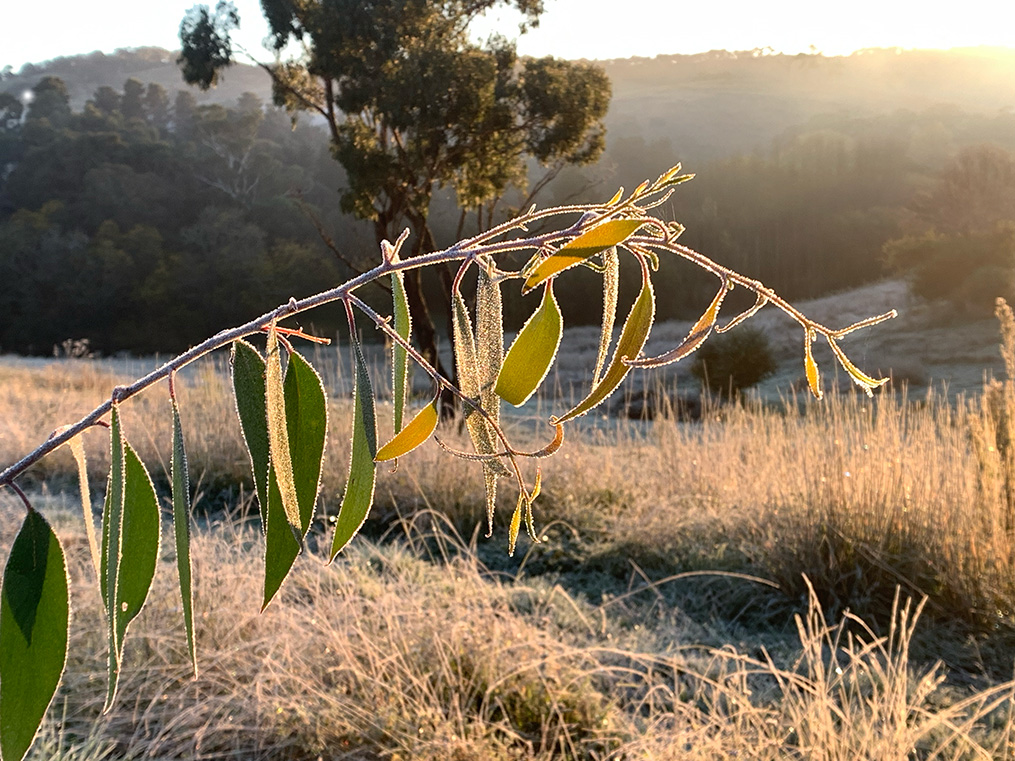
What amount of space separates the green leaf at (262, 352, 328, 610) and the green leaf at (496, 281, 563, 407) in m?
0.07

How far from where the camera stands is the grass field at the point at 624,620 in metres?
1.43

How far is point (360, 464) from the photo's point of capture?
0.32 meters

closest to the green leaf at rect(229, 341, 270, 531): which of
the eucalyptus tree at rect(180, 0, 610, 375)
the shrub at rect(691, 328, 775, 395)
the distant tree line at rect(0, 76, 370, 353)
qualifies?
the eucalyptus tree at rect(180, 0, 610, 375)

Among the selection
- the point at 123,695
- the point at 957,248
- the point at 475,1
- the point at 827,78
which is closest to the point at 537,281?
the point at 123,695

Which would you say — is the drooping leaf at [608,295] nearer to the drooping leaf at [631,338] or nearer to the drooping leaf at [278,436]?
the drooping leaf at [631,338]

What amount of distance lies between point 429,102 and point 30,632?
4538 mm

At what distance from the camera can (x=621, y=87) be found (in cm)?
3753

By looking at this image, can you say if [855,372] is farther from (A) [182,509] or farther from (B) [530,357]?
(A) [182,509]

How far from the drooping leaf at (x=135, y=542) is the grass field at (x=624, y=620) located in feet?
3.40

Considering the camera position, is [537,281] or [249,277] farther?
[249,277]

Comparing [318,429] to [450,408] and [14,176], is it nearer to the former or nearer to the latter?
[450,408]

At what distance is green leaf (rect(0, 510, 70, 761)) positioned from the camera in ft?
1.04

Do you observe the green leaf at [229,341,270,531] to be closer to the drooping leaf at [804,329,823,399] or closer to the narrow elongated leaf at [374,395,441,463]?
the narrow elongated leaf at [374,395,441,463]

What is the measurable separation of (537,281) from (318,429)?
122 mm
